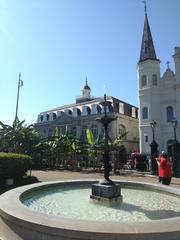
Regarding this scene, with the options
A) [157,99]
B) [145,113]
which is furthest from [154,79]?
[145,113]

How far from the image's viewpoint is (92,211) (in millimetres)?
7262

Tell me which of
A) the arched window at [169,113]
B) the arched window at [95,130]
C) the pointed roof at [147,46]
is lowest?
the arched window at [95,130]

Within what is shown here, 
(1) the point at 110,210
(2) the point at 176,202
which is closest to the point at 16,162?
(1) the point at 110,210

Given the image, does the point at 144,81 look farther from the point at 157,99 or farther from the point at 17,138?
the point at 17,138

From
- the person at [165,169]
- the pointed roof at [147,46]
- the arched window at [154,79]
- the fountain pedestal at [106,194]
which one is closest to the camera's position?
the fountain pedestal at [106,194]

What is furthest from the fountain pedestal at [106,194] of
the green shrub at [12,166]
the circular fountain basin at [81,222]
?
the green shrub at [12,166]

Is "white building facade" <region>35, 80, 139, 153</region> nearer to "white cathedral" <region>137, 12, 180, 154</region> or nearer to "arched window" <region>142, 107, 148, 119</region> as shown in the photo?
"arched window" <region>142, 107, 148, 119</region>

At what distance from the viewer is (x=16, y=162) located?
43.3ft

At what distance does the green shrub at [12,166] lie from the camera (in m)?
12.6

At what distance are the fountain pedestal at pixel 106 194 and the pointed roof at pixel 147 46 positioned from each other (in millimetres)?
37543

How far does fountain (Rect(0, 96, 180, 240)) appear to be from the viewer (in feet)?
15.0

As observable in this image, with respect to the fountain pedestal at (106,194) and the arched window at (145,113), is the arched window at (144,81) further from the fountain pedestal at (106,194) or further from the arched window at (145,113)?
the fountain pedestal at (106,194)

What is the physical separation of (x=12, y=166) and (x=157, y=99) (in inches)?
1305

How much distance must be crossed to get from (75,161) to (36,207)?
23.2 m
